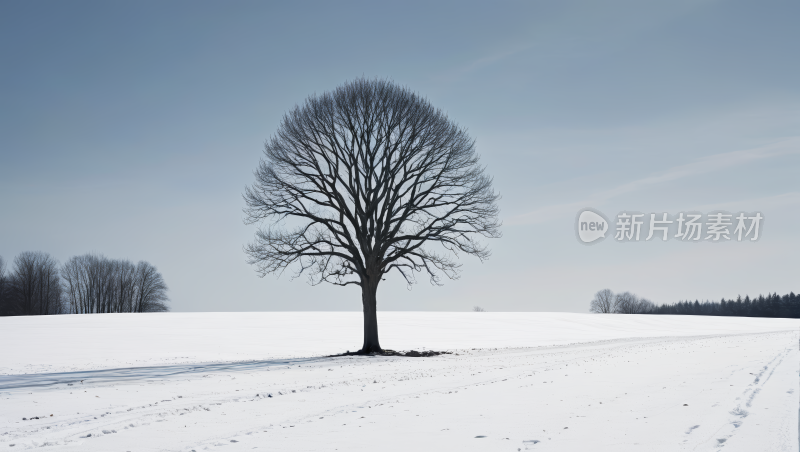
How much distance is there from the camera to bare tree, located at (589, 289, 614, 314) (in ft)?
447

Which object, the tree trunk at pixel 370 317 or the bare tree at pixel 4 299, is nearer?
the tree trunk at pixel 370 317

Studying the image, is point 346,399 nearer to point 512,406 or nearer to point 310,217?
point 512,406

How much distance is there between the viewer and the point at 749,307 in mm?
125875

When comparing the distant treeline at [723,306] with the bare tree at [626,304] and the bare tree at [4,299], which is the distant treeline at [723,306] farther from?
the bare tree at [4,299]

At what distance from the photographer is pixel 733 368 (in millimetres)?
16609

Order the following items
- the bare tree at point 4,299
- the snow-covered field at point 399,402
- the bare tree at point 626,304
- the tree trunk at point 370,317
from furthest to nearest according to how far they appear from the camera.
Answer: the bare tree at point 626,304
the bare tree at point 4,299
the tree trunk at point 370,317
the snow-covered field at point 399,402

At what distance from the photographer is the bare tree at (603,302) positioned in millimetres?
136250

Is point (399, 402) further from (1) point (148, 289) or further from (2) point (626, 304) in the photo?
(2) point (626, 304)

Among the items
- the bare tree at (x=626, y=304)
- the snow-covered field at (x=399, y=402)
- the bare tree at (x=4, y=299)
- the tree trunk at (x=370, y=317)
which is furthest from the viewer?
the bare tree at (x=626, y=304)

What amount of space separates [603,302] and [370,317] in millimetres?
122269

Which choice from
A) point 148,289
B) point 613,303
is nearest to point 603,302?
point 613,303

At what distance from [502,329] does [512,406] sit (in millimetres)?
34666

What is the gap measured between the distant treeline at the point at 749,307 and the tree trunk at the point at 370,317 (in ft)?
343

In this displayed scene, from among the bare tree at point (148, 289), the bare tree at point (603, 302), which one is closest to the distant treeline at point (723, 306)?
the bare tree at point (603, 302)
